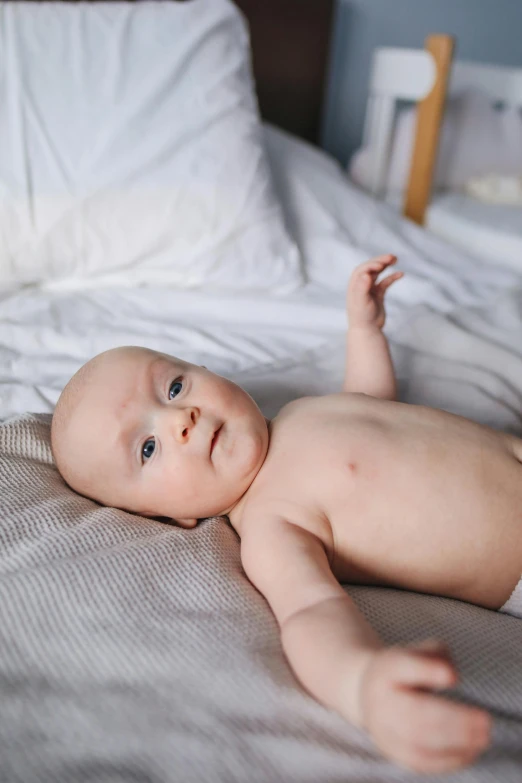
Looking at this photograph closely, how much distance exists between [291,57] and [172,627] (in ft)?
6.62

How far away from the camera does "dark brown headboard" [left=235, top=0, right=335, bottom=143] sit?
6.67ft

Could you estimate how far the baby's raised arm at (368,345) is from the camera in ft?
3.26

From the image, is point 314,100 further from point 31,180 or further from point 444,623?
point 444,623

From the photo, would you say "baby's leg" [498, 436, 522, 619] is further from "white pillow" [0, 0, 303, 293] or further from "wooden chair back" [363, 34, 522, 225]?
"wooden chair back" [363, 34, 522, 225]

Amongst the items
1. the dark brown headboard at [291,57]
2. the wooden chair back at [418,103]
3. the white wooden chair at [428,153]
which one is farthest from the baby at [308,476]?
the dark brown headboard at [291,57]

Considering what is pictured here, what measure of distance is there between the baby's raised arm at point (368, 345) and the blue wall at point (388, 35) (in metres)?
1.86

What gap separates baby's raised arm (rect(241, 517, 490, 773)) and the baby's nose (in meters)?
0.14

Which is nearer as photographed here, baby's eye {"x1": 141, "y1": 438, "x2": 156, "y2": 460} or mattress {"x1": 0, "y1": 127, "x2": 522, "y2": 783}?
mattress {"x1": 0, "y1": 127, "x2": 522, "y2": 783}

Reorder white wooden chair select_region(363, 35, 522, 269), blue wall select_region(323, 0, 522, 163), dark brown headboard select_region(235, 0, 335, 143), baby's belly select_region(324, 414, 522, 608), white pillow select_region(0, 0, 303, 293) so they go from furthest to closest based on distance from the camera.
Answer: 1. blue wall select_region(323, 0, 522, 163)
2. dark brown headboard select_region(235, 0, 335, 143)
3. white wooden chair select_region(363, 35, 522, 269)
4. white pillow select_region(0, 0, 303, 293)
5. baby's belly select_region(324, 414, 522, 608)

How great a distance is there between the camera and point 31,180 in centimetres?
122

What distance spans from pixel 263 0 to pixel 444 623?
1.96m

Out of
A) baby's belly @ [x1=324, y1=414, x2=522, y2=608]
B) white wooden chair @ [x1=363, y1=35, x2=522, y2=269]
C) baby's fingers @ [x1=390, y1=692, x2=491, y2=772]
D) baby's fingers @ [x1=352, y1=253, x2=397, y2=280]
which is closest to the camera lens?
baby's fingers @ [x1=390, y1=692, x2=491, y2=772]

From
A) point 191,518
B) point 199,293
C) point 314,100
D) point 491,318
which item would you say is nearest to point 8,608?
point 191,518

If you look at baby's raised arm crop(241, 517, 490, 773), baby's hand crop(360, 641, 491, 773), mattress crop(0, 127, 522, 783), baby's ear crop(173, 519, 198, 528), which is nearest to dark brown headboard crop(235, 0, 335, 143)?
mattress crop(0, 127, 522, 783)
